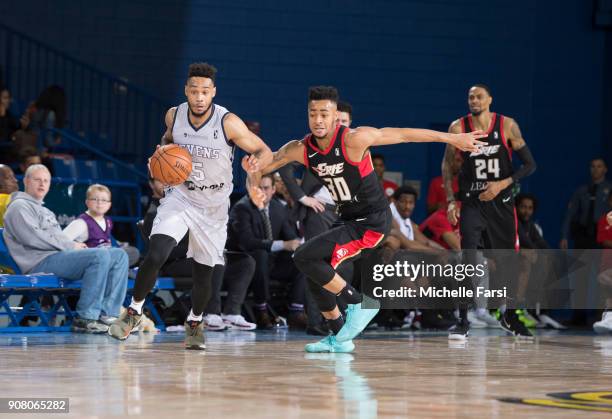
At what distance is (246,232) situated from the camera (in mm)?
10438

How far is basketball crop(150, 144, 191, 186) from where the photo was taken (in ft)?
22.1

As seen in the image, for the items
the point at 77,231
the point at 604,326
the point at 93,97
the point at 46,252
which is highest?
the point at 93,97

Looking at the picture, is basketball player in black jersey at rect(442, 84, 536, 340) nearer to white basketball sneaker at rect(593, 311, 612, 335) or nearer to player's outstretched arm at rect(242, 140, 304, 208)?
player's outstretched arm at rect(242, 140, 304, 208)

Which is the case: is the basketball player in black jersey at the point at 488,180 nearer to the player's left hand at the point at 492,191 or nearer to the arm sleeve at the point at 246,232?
the player's left hand at the point at 492,191

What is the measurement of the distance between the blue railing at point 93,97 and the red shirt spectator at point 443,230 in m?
4.43

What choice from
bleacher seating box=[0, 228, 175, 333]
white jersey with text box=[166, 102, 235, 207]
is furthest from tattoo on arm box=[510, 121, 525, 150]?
bleacher seating box=[0, 228, 175, 333]

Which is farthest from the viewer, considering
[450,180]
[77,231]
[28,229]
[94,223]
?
[94,223]

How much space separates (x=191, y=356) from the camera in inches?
252

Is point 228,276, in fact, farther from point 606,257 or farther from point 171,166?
point 606,257

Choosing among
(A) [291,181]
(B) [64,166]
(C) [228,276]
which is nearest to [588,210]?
(C) [228,276]

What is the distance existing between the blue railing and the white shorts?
24.0 ft

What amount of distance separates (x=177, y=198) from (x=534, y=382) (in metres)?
2.92

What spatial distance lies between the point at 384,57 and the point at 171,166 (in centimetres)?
914

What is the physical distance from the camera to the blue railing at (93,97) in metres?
14.3
